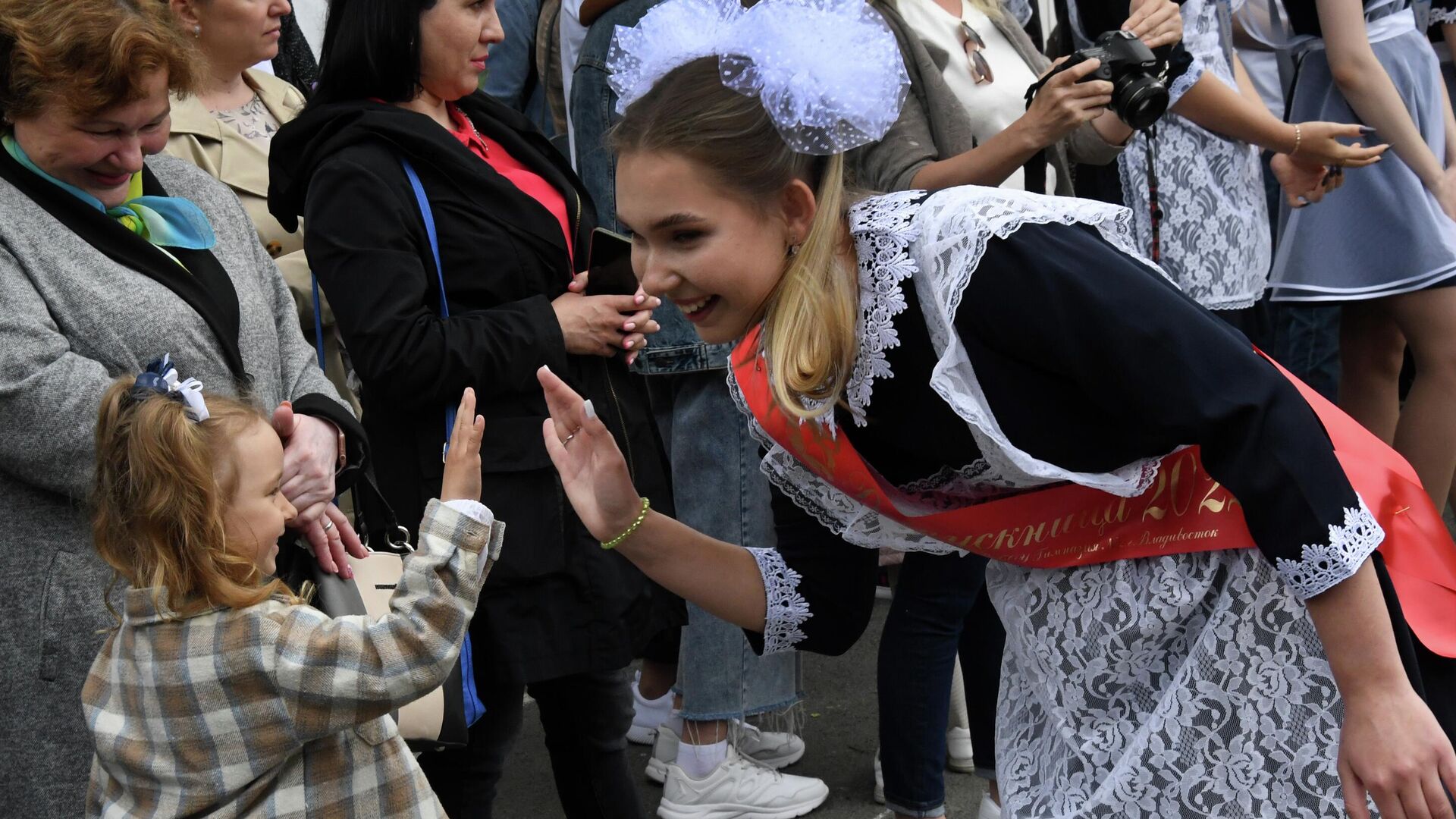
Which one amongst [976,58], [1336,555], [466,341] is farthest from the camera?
[976,58]

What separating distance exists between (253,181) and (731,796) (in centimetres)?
172

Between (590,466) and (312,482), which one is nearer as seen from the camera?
(590,466)

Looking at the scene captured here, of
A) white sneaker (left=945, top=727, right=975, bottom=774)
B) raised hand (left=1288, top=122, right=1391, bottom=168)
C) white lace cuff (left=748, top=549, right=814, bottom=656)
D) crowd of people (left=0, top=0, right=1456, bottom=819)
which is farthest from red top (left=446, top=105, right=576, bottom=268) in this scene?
raised hand (left=1288, top=122, right=1391, bottom=168)

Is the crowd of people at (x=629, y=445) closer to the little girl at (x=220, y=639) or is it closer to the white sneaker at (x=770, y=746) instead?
the little girl at (x=220, y=639)

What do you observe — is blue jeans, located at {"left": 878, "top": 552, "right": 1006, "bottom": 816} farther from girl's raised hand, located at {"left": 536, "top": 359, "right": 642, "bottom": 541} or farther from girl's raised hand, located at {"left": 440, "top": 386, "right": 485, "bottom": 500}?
girl's raised hand, located at {"left": 440, "top": 386, "right": 485, "bottom": 500}

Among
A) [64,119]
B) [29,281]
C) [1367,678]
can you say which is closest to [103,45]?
[64,119]

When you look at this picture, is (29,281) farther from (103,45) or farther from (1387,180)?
(1387,180)

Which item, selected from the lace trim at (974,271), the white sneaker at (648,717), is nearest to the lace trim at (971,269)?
the lace trim at (974,271)

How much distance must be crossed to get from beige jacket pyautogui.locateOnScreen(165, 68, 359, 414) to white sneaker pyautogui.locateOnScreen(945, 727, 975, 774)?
163 centimetres

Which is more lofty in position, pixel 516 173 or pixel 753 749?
pixel 516 173

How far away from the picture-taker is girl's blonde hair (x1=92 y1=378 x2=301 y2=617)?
196cm

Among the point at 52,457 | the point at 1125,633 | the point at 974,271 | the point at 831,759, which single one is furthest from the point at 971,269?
the point at 831,759

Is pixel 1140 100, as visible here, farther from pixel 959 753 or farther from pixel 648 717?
pixel 648 717

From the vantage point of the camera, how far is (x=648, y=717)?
3801 millimetres
